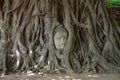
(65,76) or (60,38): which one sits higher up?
(60,38)

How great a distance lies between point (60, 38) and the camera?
7.28m

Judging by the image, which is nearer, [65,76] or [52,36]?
[65,76]

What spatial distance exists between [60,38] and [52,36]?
A: 19 centimetres

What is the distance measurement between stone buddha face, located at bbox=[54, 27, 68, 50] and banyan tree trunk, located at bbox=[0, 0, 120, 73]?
0.09m

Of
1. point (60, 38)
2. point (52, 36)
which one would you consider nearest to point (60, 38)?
point (60, 38)

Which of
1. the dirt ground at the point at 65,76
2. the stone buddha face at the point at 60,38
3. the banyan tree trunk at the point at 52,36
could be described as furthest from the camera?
the stone buddha face at the point at 60,38

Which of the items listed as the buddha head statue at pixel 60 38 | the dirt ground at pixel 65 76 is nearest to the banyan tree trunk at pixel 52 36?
the buddha head statue at pixel 60 38

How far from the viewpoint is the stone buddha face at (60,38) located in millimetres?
7273

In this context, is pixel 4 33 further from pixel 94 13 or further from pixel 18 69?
pixel 94 13

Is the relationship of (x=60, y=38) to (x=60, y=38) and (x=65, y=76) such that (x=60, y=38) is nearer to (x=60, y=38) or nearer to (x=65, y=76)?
(x=60, y=38)

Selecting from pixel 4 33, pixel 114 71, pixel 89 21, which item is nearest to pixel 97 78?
pixel 114 71

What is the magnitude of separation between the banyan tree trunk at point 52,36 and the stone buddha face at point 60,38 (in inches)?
3.4

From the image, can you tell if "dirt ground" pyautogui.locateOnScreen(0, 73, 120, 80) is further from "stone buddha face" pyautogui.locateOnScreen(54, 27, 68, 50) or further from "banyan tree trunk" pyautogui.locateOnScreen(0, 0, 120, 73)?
"stone buddha face" pyautogui.locateOnScreen(54, 27, 68, 50)

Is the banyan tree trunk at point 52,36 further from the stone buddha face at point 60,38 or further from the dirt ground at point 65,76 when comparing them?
the dirt ground at point 65,76
